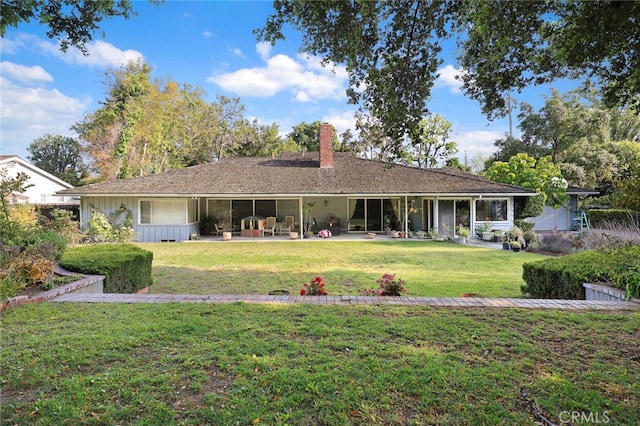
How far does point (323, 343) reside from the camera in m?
3.76

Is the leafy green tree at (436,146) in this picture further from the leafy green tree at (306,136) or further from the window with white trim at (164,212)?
the window with white trim at (164,212)

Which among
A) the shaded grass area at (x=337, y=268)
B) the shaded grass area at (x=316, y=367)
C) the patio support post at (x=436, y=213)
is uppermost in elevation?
the patio support post at (x=436, y=213)

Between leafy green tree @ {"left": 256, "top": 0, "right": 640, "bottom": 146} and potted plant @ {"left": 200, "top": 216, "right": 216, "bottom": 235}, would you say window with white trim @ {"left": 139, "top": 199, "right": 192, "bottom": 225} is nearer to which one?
potted plant @ {"left": 200, "top": 216, "right": 216, "bottom": 235}

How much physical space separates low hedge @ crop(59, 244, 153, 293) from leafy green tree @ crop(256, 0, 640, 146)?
17.2 feet

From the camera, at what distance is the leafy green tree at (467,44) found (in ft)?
13.4

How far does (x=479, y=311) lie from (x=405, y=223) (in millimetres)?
16306

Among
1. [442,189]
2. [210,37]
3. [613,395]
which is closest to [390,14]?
[613,395]

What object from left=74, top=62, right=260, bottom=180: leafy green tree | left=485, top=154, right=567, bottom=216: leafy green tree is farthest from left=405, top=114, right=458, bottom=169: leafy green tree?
left=74, top=62, right=260, bottom=180: leafy green tree

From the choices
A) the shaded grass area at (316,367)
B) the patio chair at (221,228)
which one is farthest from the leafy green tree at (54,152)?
the shaded grass area at (316,367)

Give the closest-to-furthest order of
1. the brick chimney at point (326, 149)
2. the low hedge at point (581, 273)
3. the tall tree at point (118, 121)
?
the low hedge at point (581, 273) < the brick chimney at point (326, 149) < the tall tree at point (118, 121)

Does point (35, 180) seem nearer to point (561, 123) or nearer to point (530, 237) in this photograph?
point (530, 237)

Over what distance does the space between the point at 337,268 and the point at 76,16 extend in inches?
327

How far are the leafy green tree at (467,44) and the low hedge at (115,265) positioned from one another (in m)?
5.25

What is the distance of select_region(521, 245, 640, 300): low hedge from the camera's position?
5.71m
